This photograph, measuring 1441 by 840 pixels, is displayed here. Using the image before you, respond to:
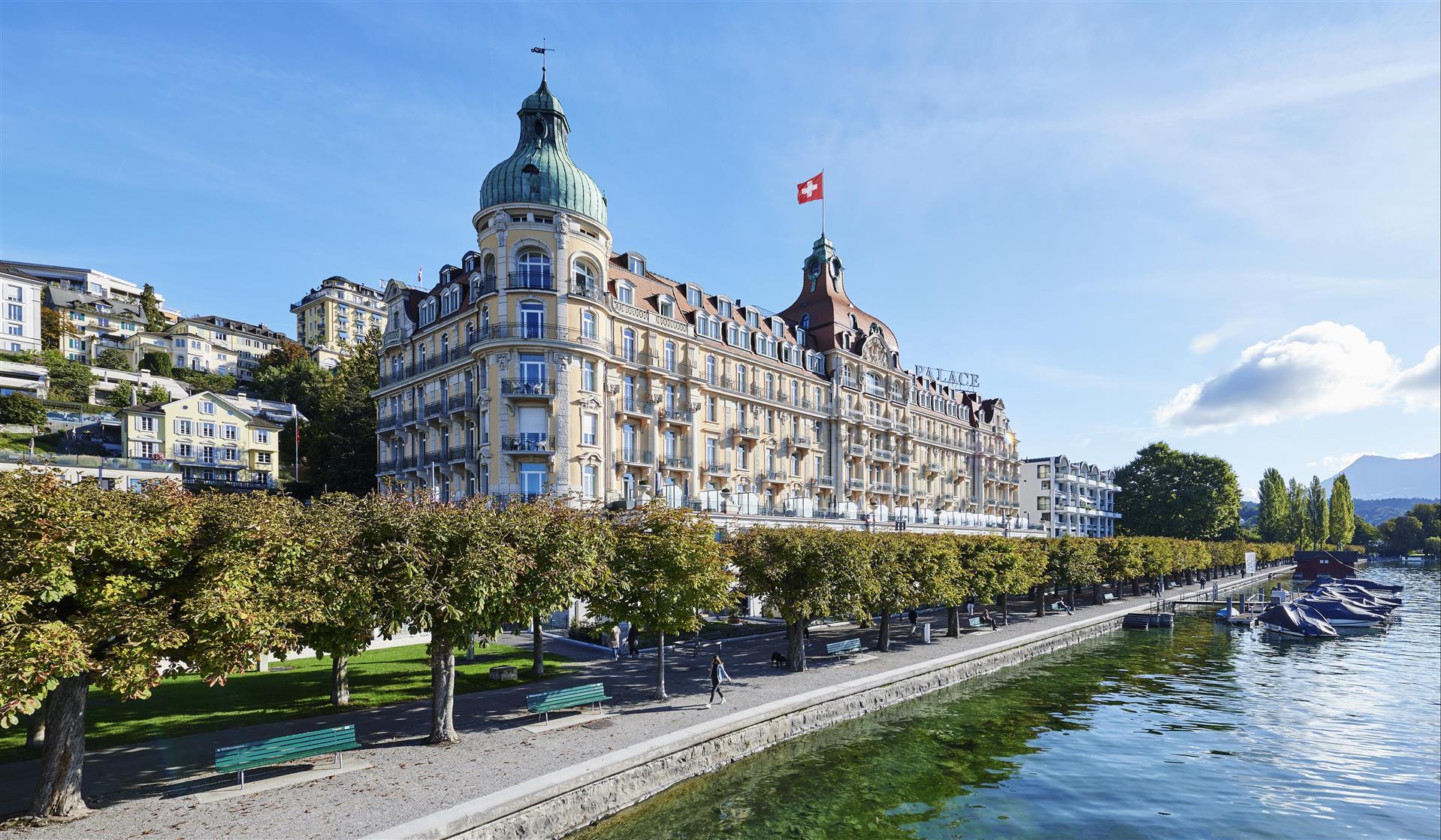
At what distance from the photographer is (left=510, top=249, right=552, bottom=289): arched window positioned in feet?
175

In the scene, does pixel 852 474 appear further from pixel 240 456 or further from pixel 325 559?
pixel 240 456

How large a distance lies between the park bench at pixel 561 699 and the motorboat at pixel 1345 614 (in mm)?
72550

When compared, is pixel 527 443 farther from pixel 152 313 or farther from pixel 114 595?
pixel 152 313

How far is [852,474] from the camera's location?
3307 inches

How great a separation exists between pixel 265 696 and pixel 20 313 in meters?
115

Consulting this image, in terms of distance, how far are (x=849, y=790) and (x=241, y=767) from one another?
1823 centimetres

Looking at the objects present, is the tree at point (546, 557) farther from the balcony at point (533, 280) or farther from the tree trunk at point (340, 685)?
the balcony at point (533, 280)

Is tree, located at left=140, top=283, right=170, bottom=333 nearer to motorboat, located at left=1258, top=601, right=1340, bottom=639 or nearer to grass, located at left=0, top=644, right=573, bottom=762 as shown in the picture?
grass, located at left=0, top=644, right=573, bottom=762

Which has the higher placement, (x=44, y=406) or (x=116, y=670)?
(x=44, y=406)

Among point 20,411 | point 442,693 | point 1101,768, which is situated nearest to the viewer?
point 442,693

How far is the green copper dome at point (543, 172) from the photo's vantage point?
177 feet

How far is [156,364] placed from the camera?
116m

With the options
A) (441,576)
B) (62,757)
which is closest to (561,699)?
(441,576)

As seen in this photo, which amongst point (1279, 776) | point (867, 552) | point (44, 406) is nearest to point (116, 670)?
point (867, 552)
